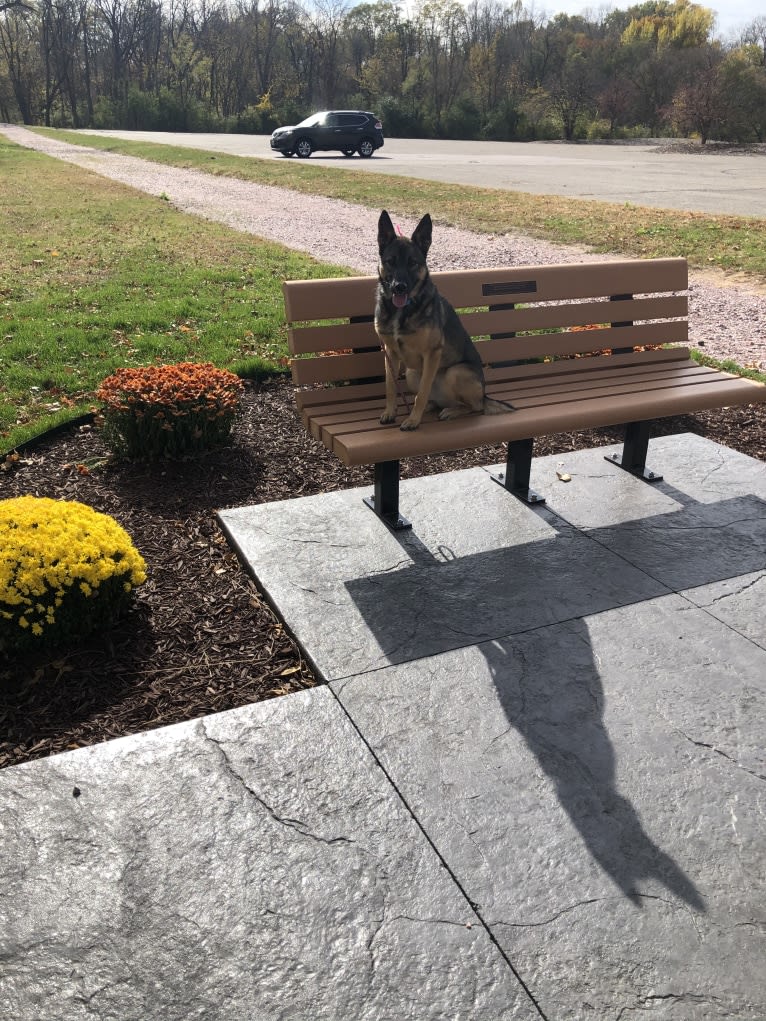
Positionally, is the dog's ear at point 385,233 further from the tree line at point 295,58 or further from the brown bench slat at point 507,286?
the tree line at point 295,58

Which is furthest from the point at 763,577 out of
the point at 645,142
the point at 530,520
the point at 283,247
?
the point at 645,142

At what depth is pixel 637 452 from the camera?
16.7 ft

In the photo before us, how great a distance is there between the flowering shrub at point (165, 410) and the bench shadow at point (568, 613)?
5.09 feet

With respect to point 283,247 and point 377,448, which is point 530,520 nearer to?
point 377,448

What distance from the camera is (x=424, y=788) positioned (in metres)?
2.75

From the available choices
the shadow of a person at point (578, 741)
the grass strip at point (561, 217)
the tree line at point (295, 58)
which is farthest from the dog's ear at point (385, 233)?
the tree line at point (295, 58)

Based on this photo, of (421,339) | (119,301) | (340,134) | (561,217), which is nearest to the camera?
(421,339)

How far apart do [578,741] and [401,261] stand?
7.01ft

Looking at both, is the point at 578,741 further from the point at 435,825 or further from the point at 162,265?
the point at 162,265

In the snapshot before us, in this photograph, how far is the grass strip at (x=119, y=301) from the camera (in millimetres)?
6688

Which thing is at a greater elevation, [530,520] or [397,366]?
[397,366]

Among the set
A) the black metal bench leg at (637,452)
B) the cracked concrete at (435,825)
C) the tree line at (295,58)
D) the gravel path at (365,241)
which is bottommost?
the cracked concrete at (435,825)

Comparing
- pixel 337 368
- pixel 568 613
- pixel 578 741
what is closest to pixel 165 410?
pixel 337 368

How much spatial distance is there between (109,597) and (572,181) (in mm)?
21894
